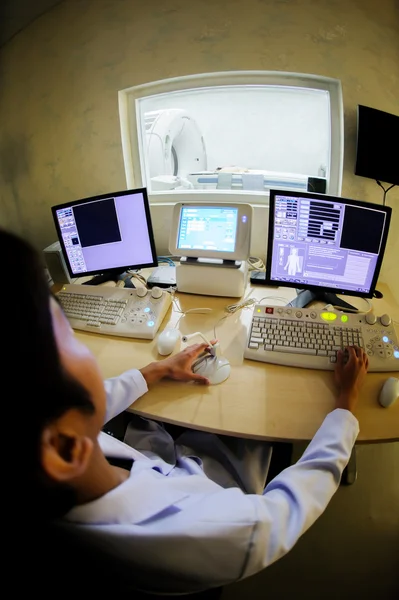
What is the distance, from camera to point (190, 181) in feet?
6.67

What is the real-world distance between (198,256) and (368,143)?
900 millimetres

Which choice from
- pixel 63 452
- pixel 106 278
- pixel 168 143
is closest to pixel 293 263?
pixel 106 278

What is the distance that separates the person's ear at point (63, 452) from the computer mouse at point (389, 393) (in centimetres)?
84

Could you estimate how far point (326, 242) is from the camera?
1164mm

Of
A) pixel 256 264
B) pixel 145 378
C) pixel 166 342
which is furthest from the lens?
pixel 256 264

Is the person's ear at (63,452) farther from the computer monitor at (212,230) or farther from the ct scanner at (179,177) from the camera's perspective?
the ct scanner at (179,177)

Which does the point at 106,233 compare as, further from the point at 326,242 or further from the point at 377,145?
the point at 377,145

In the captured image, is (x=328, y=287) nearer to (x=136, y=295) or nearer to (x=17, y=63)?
(x=136, y=295)

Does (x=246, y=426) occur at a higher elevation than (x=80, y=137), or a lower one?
lower

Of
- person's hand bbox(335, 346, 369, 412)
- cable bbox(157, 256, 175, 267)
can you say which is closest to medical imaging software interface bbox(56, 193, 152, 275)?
cable bbox(157, 256, 175, 267)

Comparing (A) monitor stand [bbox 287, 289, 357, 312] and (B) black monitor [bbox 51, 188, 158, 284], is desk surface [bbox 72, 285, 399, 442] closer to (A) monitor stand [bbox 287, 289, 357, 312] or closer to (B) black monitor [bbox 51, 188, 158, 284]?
(A) monitor stand [bbox 287, 289, 357, 312]

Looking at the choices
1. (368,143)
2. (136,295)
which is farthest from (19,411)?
(368,143)

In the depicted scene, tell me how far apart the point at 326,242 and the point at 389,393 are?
57 centimetres

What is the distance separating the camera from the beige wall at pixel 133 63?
1330 mm
